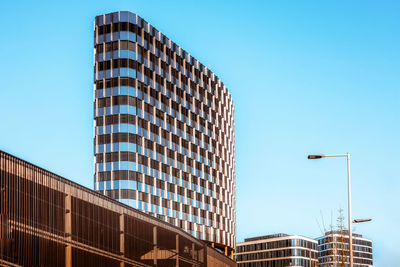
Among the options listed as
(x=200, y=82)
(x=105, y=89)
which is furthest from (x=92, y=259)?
(x=200, y=82)

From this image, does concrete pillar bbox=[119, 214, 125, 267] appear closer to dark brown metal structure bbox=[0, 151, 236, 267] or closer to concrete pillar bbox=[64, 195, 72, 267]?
dark brown metal structure bbox=[0, 151, 236, 267]

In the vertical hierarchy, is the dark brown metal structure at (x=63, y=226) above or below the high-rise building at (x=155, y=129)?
below

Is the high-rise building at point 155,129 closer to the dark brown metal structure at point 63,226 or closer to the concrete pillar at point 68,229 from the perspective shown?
the dark brown metal structure at point 63,226

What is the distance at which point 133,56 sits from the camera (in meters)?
94.5

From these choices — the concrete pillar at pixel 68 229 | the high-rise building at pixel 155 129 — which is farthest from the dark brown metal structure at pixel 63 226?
the high-rise building at pixel 155 129

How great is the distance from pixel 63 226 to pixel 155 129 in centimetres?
6370

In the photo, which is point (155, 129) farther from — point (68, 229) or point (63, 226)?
point (63, 226)

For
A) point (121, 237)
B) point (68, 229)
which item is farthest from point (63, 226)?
point (121, 237)

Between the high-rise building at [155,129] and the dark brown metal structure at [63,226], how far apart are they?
42.7 meters

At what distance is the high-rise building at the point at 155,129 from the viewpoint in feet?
301

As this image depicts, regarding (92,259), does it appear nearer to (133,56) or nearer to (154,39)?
(133,56)

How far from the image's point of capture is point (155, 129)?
9762 cm

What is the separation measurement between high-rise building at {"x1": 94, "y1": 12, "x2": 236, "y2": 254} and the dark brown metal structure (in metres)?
42.7

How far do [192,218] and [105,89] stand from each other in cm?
2470
